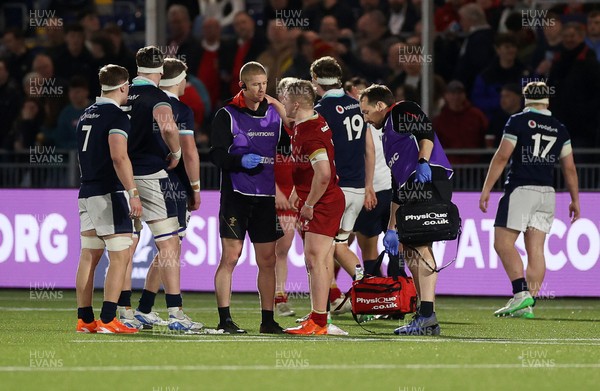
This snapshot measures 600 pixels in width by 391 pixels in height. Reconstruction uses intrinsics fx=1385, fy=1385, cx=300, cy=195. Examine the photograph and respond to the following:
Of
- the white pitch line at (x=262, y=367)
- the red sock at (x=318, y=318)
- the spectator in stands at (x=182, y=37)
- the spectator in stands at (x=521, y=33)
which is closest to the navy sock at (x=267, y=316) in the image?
the red sock at (x=318, y=318)

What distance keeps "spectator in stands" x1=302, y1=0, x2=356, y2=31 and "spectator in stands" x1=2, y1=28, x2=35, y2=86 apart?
4.59 meters

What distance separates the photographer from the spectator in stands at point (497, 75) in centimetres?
1855

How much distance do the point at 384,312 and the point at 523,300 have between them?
2.94 meters

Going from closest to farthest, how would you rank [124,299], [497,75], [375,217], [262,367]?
1. [262,367]
2. [124,299]
3. [375,217]
4. [497,75]

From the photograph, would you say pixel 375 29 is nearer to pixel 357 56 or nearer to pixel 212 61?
pixel 357 56

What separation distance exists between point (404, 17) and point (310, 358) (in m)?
12.1

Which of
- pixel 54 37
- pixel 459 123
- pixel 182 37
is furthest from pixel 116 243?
pixel 54 37

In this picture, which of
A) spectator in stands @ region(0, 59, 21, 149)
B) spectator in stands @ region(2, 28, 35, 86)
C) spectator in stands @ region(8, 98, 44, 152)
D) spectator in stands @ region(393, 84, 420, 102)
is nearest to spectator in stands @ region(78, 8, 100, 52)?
spectator in stands @ region(2, 28, 35, 86)

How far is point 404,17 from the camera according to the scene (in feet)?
69.8

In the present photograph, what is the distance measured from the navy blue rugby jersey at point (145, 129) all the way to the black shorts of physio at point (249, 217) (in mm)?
787

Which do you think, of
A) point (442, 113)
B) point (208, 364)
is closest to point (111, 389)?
point (208, 364)

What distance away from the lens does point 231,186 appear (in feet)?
39.3

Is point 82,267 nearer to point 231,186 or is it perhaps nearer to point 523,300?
point 231,186

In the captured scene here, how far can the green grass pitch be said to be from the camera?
28.4 feet
